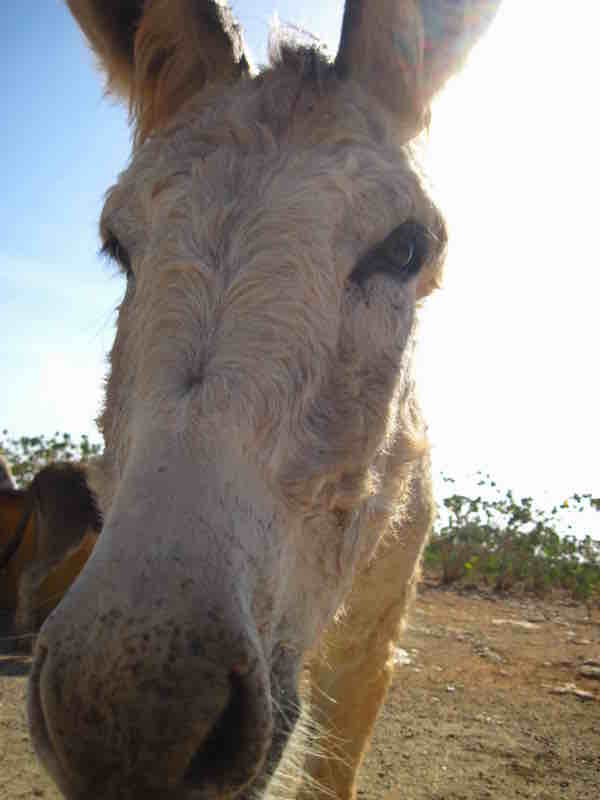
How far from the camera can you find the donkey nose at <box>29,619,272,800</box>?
114 cm

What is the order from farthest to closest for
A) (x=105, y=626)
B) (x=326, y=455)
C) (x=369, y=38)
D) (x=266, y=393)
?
(x=369, y=38)
(x=326, y=455)
(x=266, y=393)
(x=105, y=626)

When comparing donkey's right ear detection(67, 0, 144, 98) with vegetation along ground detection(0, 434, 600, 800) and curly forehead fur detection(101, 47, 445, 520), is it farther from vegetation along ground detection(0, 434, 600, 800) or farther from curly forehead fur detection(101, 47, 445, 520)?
vegetation along ground detection(0, 434, 600, 800)

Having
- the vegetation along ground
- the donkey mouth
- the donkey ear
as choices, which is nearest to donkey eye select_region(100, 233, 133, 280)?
the donkey ear

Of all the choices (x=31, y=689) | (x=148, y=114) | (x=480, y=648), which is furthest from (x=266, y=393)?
(x=480, y=648)

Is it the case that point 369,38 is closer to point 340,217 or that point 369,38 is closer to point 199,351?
point 340,217

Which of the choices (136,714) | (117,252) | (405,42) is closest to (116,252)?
(117,252)

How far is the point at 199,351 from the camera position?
1668mm

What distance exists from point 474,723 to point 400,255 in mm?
4208

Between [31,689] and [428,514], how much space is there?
2716 millimetres

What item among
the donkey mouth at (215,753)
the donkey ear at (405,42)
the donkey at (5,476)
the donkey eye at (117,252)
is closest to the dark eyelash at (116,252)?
the donkey eye at (117,252)

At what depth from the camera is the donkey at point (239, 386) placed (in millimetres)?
1186

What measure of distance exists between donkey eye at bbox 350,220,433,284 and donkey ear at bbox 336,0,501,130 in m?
0.73

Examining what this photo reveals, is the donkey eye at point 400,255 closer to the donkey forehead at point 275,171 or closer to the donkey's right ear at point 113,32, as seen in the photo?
the donkey forehead at point 275,171

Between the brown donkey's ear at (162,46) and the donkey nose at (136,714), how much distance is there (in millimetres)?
2492
